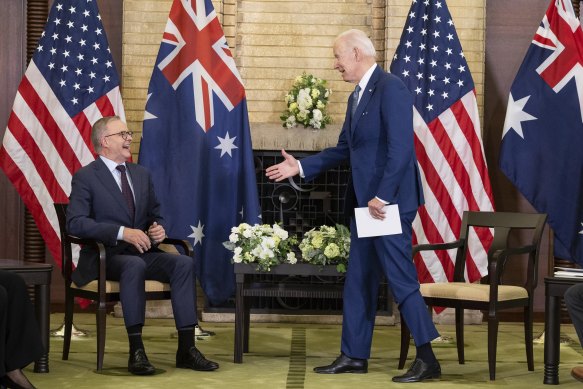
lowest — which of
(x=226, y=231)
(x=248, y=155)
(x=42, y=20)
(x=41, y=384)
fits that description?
(x=41, y=384)

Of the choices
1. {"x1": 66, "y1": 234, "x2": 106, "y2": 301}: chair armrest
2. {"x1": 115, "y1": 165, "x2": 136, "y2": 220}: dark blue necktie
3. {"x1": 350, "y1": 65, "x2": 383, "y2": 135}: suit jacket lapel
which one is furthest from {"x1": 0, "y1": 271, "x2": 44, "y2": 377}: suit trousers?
{"x1": 350, "y1": 65, "x2": 383, "y2": 135}: suit jacket lapel

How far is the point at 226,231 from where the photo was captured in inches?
295

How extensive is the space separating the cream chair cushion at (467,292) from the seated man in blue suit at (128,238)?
4.22ft

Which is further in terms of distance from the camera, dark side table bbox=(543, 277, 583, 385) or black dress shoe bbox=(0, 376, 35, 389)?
dark side table bbox=(543, 277, 583, 385)

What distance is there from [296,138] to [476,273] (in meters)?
1.70

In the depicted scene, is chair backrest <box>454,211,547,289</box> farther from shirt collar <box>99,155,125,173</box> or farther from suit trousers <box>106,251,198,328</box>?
shirt collar <box>99,155,125,173</box>

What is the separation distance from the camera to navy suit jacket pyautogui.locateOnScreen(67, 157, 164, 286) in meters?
5.64

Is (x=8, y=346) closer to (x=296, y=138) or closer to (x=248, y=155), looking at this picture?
(x=248, y=155)

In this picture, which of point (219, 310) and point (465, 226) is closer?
point (465, 226)

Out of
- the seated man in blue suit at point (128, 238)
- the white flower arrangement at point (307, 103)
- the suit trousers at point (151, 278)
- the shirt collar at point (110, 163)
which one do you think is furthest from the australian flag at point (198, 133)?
the suit trousers at point (151, 278)

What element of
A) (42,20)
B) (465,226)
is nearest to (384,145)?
(465,226)

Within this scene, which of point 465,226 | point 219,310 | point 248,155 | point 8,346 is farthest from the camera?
point 219,310

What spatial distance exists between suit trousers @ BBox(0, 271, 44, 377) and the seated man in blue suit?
2.79 ft

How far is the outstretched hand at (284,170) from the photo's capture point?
5.58m
